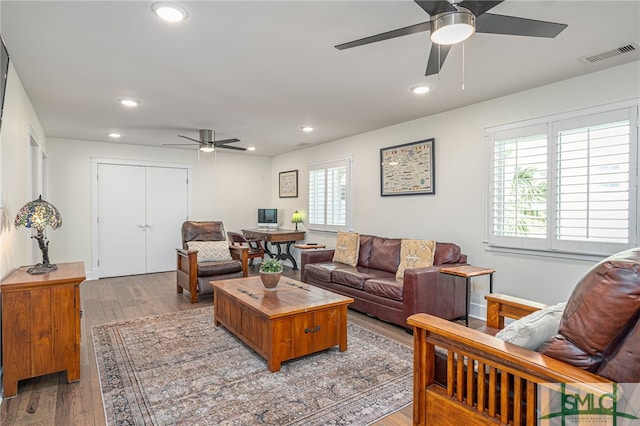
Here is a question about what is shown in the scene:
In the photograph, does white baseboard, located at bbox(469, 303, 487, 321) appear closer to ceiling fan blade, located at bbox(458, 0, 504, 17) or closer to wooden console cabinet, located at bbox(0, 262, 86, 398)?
ceiling fan blade, located at bbox(458, 0, 504, 17)

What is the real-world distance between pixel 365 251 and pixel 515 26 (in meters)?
3.27

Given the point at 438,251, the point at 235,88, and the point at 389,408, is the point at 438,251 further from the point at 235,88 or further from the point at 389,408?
the point at 235,88

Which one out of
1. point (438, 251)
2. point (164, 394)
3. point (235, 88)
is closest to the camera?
point (164, 394)

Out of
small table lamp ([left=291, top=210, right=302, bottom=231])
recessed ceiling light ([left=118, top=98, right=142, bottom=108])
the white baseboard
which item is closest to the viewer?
recessed ceiling light ([left=118, top=98, right=142, bottom=108])

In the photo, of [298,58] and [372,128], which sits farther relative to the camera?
[372,128]

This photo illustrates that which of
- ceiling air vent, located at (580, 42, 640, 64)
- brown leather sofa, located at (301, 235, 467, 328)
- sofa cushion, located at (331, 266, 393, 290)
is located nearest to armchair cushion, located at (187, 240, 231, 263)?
brown leather sofa, located at (301, 235, 467, 328)

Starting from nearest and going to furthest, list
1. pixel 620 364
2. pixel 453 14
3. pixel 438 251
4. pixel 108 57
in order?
pixel 620 364 < pixel 453 14 < pixel 108 57 < pixel 438 251

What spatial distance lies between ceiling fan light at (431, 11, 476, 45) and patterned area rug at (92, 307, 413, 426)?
215cm

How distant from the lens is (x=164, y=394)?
2227mm

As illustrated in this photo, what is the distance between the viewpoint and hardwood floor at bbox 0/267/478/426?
1.99 meters

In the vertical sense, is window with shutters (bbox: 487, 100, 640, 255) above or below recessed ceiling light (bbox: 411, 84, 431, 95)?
below

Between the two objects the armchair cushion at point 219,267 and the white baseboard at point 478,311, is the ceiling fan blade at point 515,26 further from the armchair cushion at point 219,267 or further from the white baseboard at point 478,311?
the armchair cushion at point 219,267

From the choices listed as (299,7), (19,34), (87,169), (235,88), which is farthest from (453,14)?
(87,169)

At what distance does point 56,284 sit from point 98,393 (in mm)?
780
